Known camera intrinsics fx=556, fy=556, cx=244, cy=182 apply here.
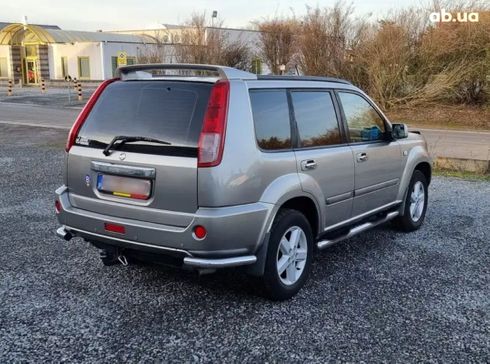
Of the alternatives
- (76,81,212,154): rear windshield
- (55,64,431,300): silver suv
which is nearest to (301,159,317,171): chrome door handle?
(55,64,431,300): silver suv

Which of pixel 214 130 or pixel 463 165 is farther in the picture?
pixel 463 165

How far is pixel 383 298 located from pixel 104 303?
2.19 metres

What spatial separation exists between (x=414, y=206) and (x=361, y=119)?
4.98 feet

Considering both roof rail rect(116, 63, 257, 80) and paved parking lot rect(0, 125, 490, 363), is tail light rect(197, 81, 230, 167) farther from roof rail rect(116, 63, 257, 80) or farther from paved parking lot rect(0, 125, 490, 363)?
paved parking lot rect(0, 125, 490, 363)

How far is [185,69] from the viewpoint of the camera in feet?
14.1

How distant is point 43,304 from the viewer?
13.9 ft

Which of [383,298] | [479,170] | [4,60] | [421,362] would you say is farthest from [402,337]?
[4,60]

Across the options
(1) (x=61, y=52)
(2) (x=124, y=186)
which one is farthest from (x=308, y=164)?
(1) (x=61, y=52)

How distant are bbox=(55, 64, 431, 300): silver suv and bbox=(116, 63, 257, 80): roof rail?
11mm

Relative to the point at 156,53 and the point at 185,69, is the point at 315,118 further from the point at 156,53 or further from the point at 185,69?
the point at 156,53

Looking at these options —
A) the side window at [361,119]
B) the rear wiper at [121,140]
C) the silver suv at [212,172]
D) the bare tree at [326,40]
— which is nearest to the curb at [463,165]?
the side window at [361,119]

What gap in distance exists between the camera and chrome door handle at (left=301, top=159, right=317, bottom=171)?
4.39m

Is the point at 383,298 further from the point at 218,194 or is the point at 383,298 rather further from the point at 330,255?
the point at 218,194

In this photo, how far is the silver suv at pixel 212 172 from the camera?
3811mm
